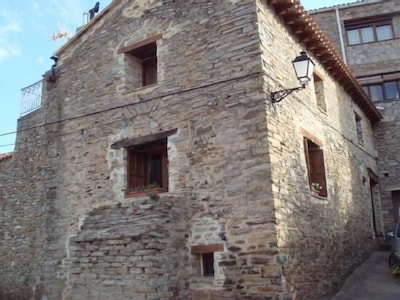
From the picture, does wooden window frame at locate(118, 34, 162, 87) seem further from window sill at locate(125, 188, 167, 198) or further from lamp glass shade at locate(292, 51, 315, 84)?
lamp glass shade at locate(292, 51, 315, 84)

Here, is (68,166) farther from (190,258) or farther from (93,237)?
(190,258)

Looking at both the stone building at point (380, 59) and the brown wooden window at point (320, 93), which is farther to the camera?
the stone building at point (380, 59)

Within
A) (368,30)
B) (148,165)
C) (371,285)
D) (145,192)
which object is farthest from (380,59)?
(145,192)

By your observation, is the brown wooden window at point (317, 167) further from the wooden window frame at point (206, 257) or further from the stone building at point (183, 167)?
the wooden window frame at point (206, 257)

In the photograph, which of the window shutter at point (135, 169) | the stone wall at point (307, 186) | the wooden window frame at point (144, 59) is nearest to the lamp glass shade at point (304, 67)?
the stone wall at point (307, 186)

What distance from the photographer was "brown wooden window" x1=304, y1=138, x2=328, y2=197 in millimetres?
9084

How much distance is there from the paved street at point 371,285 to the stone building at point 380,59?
4123 millimetres

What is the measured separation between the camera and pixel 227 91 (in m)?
7.45

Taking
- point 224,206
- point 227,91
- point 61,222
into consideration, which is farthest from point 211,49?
point 61,222

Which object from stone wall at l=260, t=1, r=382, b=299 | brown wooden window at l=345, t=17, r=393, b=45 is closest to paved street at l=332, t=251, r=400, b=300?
stone wall at l=260, t=1, r=382, b=299

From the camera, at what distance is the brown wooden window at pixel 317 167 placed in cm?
908

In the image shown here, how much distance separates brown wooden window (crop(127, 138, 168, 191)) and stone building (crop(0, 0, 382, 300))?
28 millimetres

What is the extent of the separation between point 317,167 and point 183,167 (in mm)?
3179

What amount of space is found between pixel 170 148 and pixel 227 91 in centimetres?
143
